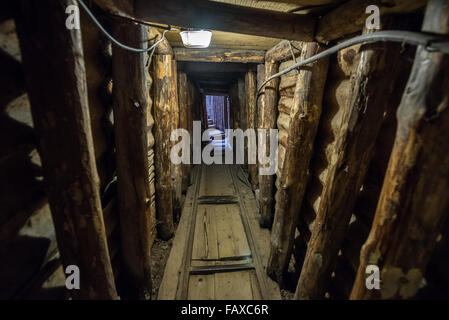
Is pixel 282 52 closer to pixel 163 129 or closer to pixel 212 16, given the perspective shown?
pixel 212 16

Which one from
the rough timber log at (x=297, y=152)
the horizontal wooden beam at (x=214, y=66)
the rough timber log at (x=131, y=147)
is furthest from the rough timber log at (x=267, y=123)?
the rough timber log at (x=131, y=147)

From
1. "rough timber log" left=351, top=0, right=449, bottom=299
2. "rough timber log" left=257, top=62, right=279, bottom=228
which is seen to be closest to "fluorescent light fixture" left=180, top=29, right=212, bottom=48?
"rough timber log" left=257, top=62, right=279, bottom=228

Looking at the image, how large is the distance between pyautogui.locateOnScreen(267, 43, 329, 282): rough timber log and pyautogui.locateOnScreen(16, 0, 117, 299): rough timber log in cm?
168

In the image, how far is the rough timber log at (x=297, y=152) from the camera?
6.19ft

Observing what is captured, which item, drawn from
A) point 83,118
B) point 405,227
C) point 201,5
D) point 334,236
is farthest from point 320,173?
point 83,118

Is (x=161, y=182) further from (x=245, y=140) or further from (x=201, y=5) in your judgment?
(x=245, y=140)

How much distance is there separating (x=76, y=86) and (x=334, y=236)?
5.96ft

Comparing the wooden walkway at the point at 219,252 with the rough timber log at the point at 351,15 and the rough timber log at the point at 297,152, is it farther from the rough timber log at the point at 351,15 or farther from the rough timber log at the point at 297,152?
the rough timber log at the point at 351,15

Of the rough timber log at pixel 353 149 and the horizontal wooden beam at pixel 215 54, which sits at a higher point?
the horizontal wooden beam at pixel 215 54

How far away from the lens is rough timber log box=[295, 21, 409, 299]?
1.24m

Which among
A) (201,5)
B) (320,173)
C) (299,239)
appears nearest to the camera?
(201,5)

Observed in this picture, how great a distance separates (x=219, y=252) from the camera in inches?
123

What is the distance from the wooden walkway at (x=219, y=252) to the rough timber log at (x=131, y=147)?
2.45 feet

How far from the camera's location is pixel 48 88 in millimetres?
911
